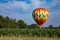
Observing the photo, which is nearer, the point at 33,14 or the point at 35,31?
the point at 35,31

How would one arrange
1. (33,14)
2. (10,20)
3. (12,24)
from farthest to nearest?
(10,20) → (12,24) → (33,14)

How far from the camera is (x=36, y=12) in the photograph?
2888 centimetres

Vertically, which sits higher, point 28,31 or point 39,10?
point 39,10

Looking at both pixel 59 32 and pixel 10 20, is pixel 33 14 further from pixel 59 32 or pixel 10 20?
pixel 10 20

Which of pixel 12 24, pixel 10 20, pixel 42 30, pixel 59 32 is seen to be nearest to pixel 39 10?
pixel 42 30

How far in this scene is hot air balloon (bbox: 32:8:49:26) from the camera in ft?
93.5

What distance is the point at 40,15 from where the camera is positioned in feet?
95.7

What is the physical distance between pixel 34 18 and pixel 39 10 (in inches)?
64.7

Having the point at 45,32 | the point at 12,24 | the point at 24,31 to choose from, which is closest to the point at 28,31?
the point at 24,31

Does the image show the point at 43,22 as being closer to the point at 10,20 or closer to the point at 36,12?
the point at 36,12

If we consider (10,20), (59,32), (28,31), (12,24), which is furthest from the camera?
(10,20)

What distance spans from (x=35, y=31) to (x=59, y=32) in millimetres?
3248

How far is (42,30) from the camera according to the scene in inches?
1089

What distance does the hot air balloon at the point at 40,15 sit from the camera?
28500 mm
